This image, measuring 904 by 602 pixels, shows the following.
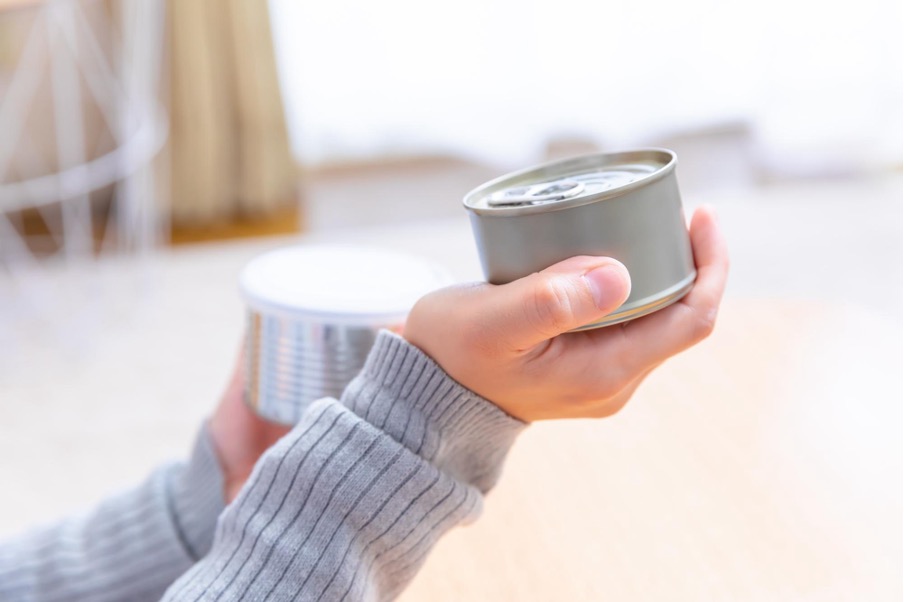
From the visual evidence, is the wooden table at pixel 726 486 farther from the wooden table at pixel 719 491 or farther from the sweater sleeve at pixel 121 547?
the sweater sleeve at pixel 121 547

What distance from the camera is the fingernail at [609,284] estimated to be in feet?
1.29

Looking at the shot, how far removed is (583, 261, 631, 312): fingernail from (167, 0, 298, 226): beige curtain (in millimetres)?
1983

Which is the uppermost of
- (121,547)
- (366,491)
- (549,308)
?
(549,308)

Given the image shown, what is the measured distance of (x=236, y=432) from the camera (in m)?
0.76

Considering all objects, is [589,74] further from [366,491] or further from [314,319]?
[366,491]

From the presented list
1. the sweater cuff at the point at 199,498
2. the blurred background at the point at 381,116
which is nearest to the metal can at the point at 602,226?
the sweater cuff at the point at 199,498

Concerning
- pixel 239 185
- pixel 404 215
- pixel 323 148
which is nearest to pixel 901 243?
pixel 404 215

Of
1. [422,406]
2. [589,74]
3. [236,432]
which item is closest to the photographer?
[422,406]

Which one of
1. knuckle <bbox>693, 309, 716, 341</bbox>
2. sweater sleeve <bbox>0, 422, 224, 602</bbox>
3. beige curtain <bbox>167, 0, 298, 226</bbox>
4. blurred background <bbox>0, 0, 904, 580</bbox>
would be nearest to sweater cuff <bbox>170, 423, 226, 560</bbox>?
sweater sleeve <bbox>0, 422, 224, 602</bbox>

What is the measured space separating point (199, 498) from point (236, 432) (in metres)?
0.06

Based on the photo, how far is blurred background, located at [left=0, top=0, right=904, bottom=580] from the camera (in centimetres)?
217

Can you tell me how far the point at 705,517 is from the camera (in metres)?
0.52

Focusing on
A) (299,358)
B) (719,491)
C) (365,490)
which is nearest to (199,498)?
(299,358)

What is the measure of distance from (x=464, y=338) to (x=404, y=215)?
184 centimetres
